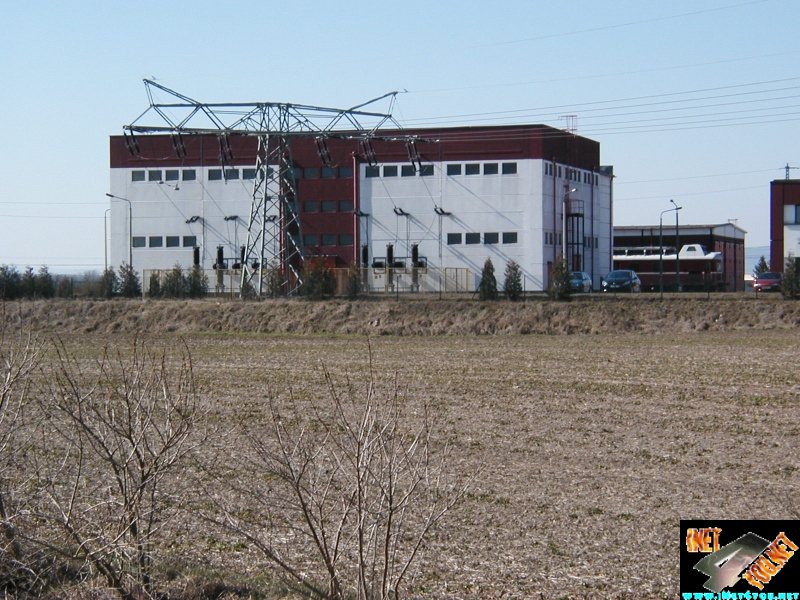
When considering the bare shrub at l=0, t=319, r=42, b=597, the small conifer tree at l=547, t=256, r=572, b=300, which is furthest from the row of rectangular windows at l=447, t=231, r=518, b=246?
the bare shrub at l=0, t=319, r=42, b=597

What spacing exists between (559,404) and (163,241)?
4860cm

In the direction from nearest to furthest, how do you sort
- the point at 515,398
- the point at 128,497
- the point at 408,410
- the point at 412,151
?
1. the point at 128,497
2. the point at 408,410
3. the point at 515,398
4. the point at 412,151

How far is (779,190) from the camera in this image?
7238cm

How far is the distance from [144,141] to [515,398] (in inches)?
1993

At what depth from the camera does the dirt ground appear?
981cm

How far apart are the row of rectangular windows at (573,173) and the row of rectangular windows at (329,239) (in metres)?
13.0

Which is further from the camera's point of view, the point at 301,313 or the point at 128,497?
the point at 301,313

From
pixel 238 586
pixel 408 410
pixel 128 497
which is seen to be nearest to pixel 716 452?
pixel 408 410

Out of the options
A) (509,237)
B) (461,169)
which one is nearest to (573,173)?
(509,237)

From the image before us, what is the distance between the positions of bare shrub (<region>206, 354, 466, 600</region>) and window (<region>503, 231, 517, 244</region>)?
45451 millimetres

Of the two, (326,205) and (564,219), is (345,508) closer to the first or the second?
(564,219)

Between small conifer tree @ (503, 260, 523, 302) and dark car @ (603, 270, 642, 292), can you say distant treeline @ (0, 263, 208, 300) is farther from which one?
dark car @ (603, 270, 642, 292)

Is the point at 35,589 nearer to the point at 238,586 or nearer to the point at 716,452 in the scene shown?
the point at 238,586

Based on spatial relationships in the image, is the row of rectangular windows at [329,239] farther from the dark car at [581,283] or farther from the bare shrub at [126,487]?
the bare shrub at [126,487]
